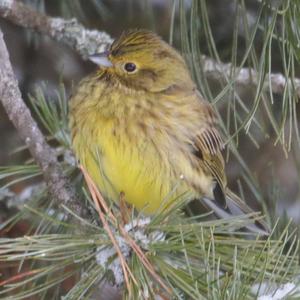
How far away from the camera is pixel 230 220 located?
6.48 feet

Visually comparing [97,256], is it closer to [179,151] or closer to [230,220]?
[230,220]

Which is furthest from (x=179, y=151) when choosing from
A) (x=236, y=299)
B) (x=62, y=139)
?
(x=236, y=299)

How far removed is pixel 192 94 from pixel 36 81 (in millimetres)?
760

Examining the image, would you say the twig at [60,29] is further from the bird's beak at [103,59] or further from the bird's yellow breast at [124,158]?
the bird's yellow breast at [124,158]

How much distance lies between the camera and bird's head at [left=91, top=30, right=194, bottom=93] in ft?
8.58

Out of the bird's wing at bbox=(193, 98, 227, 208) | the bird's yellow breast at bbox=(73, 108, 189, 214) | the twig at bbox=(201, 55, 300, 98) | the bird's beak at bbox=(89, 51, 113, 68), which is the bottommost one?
the bird's wing at bbox=(193, 98, 227, 208)

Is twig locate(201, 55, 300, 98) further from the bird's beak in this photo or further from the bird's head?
the bird's beak

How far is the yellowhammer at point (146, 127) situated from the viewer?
2.52 m

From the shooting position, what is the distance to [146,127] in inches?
102

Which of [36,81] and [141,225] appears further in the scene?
[36,81]

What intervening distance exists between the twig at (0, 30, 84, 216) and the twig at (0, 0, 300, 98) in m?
0.47

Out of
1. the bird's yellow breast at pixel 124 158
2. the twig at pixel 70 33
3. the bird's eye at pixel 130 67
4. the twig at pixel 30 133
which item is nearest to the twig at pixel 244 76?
the twig at pixel 70 33

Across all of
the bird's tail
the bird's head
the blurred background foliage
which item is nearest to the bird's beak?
the bird's head

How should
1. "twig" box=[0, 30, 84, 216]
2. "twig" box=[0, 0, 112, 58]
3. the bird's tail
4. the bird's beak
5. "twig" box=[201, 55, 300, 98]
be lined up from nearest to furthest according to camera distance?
"twig" box=[0, 30, 84, 216], "twig" box=[201, 55, 300, 98], the bird's beak, "twig" box=[0, 0, 112, 58], the bird's tail
